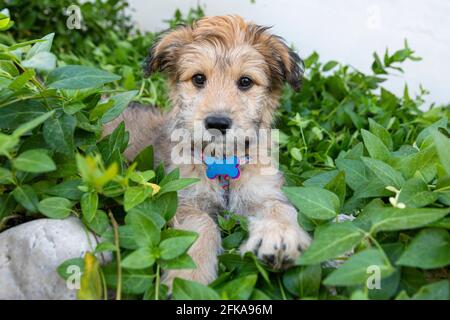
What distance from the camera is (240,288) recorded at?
84.0 inches

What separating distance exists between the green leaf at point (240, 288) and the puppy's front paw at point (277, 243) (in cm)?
22

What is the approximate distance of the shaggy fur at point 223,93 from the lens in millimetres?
3174

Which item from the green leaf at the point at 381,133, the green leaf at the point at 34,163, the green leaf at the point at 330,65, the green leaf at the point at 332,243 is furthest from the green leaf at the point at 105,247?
the green leaf at the point at 330,65

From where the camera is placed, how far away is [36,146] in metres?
2.48

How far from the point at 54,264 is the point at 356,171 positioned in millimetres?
1533

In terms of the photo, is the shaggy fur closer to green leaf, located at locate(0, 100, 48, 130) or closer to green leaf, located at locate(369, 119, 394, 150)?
green leaf, located at locate(369, 119, 394, 150)

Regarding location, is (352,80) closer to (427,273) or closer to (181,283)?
(427,273)

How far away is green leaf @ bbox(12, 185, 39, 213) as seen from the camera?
2.31m

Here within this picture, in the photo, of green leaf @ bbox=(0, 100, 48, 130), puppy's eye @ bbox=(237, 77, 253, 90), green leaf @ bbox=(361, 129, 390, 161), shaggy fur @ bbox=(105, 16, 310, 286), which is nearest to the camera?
green leaf @ bbox=(0, 100, 48, 130)

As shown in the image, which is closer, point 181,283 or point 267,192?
point 181,283

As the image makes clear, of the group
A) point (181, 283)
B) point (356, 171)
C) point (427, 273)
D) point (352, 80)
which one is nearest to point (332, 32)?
point (352, 80)

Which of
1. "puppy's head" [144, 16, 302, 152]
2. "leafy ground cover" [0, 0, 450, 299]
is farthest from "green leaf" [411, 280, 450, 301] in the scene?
"puppy's head" [144, 16, 302, 152]

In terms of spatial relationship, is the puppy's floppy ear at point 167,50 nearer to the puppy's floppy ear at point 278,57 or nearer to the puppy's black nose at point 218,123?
the puppy's floppy ear at point 278,57

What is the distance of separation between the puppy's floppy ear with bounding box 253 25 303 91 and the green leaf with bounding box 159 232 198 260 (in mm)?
1712
